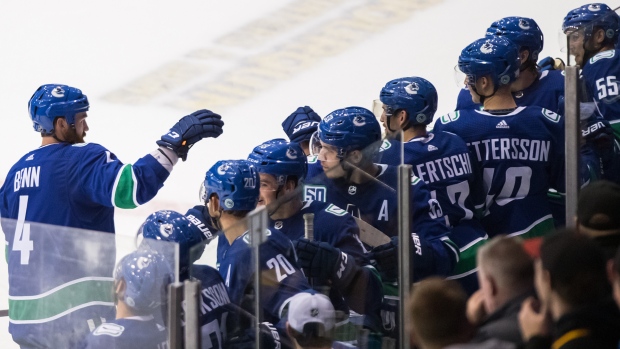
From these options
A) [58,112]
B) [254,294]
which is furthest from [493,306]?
[58,112]

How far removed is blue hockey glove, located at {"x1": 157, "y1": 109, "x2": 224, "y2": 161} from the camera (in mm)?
4906

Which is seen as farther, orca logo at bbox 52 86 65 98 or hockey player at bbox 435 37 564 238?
orca logo at bbox 52 86 65 98

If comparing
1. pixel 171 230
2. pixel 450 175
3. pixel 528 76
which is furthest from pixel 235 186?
pixel 528 76

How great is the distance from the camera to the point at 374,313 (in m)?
3.61

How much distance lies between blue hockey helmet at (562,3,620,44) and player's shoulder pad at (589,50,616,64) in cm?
8

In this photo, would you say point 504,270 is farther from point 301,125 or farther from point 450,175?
point 301,125

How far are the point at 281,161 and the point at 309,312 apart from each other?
104 centimetres

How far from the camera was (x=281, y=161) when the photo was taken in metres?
4.36

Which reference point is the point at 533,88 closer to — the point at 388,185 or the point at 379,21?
the point at 388,185

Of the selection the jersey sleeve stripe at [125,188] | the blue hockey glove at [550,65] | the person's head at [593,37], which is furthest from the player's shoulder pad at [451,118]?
the blue hockey glove at [550,65]

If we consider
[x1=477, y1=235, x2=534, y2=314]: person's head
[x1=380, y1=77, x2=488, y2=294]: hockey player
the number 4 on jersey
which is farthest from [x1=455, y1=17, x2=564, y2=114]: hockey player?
[x1=477, y1=235, x2=534, y2=314]: person's head

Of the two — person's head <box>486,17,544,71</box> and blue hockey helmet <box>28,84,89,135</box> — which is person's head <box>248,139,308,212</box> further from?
person's head <box>486,17,544,71</box>

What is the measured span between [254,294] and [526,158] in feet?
5.38

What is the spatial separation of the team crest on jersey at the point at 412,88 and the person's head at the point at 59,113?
4.14 feet
